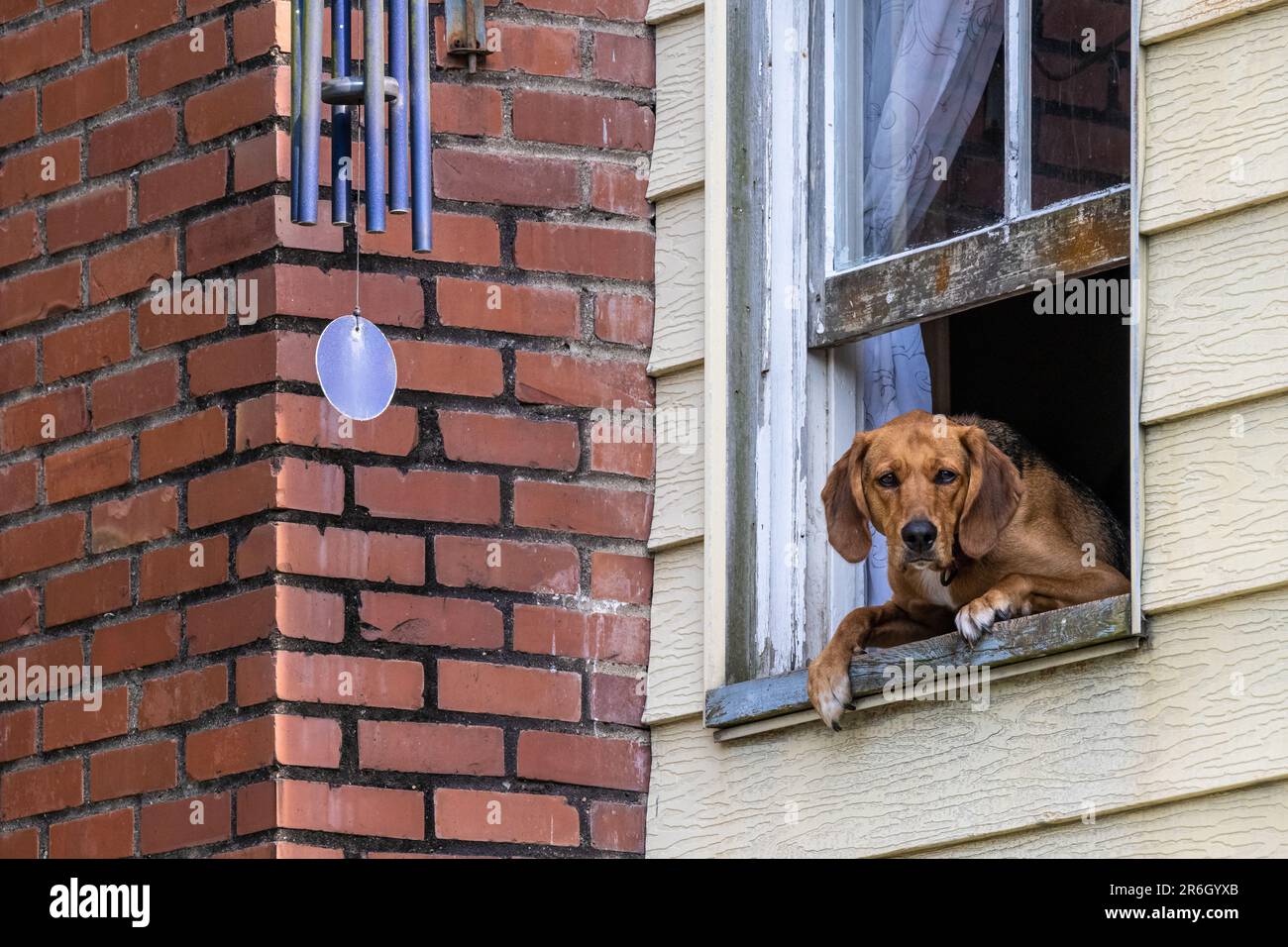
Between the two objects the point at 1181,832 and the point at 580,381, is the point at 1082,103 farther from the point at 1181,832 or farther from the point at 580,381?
the point at 1181,832

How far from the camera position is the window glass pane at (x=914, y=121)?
445 centimetres

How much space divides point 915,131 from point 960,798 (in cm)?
133

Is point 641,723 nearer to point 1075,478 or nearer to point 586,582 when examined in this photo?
point 586,582

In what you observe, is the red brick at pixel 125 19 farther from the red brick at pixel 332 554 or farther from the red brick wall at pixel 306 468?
the red brick at pixel 332 554

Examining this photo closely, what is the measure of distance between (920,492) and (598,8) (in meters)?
1.14

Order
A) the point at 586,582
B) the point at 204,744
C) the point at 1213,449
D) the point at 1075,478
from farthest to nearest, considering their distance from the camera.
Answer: the point at 1075,478 → the point at 586,582 → the point at 204,744 → the point at 1213,449

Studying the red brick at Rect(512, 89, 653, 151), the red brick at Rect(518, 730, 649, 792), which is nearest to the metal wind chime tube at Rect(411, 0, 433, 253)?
the red brick at Rect(512, 89, 653, 151)

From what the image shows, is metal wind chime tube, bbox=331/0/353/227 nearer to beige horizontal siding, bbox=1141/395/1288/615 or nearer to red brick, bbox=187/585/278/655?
red brick, bbox=187/585/278/655

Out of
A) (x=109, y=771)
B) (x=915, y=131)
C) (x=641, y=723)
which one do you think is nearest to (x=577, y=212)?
(x=915, y=131)

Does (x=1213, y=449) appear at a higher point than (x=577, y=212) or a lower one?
lower

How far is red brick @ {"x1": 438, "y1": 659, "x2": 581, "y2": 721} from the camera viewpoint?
4.27 metres

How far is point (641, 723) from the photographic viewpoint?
447cm

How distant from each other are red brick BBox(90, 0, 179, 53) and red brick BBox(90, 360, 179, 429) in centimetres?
67

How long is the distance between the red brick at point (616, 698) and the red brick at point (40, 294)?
124 cm
